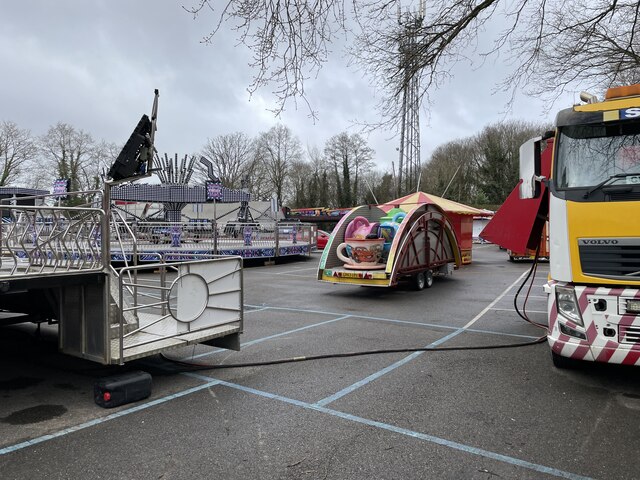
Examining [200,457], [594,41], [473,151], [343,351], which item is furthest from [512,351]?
[473,151]

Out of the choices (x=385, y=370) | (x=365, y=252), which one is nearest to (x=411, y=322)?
(x=385, y=370)

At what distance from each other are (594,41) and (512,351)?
9.99 meters

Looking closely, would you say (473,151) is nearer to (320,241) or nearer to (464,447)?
(320,241)

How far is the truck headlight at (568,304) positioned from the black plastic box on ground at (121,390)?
14.9ft

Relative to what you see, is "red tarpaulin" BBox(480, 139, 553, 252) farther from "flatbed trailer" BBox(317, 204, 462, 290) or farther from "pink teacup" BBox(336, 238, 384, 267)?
"pink teacup" BBox(336, 238, 384, 267)

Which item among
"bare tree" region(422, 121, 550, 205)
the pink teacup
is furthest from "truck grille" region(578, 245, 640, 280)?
"bare tree" region(422, 121, 550, 205)

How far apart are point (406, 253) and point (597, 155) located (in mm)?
7192

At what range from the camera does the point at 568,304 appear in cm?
496

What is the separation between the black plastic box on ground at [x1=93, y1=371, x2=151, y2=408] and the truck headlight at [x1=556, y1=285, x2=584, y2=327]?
4.55 meters

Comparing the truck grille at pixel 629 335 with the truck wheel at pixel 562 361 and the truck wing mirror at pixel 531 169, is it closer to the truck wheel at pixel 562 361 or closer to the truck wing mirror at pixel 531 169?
the truck wheel at pixel 562 361

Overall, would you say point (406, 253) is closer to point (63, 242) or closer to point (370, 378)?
point (370, 378)

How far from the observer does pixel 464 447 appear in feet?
12.0

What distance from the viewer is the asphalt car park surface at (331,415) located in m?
3.38

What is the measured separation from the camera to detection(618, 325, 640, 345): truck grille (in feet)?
15.0
